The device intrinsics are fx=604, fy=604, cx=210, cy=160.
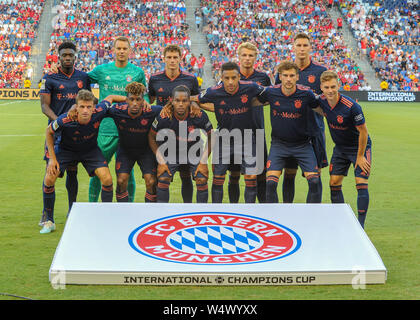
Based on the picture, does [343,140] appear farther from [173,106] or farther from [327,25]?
[327,25]

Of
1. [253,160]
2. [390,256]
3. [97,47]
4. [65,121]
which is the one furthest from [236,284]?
[97,47]

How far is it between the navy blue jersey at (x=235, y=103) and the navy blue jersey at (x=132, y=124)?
0.69 meters

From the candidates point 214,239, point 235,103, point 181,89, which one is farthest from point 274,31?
point 214,239

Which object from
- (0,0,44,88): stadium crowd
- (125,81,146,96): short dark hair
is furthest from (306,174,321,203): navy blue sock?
(0,0,44,88): stadium crowd

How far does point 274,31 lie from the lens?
38.0 meters

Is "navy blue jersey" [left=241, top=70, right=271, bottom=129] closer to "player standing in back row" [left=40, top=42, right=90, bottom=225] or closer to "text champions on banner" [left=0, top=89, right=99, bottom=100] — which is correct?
"player standing in back row" [left=40, top=42, right=90, bottom=225]

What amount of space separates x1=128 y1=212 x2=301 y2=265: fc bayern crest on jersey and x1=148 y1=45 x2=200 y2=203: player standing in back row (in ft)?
6.11

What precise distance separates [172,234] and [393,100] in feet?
98.3

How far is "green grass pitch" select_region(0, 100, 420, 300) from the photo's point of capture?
489 cm

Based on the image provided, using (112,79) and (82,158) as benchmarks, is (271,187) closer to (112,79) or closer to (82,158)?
(82,158)

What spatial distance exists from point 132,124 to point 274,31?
32.1 metres

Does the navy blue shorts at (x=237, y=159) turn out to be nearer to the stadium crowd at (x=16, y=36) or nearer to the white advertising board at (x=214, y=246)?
the white advertising board at (x=214, y=246)

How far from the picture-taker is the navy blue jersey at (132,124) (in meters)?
7.23

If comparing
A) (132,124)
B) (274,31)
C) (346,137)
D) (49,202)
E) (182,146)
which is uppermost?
(274,31)
